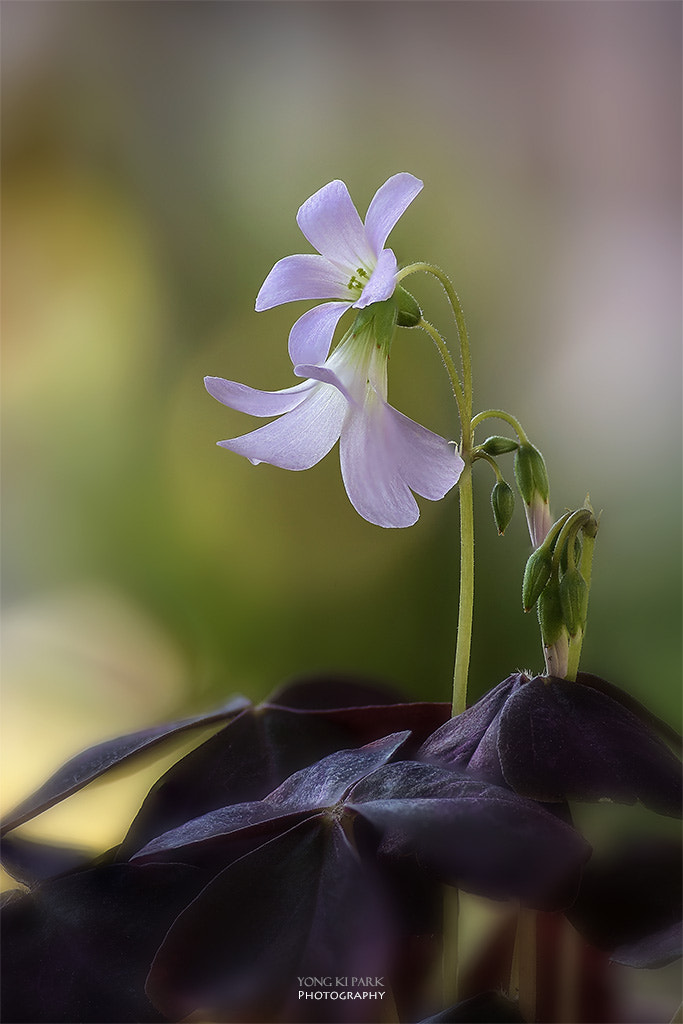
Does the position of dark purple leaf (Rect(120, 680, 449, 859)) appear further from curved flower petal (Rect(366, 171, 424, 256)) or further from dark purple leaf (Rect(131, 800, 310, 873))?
curved flower petal (Rect(366, 171, 424, 256))

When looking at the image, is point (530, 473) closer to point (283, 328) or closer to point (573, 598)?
point (573, 598)

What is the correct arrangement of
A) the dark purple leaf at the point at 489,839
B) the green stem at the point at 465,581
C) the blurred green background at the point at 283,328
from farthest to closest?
1. the blurred green background at the point at 283,328
2. the green stem at the point at 465,581
3. the dark purple leaf at the point at 489,839

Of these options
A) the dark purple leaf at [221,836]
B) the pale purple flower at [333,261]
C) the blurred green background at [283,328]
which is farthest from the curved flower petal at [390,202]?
the blurred green background at [283,328]

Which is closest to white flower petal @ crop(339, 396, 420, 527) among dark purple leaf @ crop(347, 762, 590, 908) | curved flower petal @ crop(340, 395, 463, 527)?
curved flower petal @ crop(340, 395, 463, 527)

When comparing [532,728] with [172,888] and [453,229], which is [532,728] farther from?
[453,229]

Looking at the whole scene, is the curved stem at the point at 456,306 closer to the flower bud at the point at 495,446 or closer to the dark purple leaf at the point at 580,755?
the flower bud at the point at 495,446

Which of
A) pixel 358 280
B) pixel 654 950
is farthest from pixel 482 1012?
pixel 358 280

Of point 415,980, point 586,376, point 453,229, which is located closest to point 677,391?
point 586,376

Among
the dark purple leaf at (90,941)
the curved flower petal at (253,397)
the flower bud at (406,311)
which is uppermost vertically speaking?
the flower bud at (406,311)
